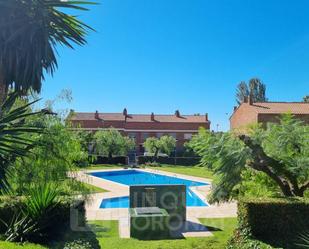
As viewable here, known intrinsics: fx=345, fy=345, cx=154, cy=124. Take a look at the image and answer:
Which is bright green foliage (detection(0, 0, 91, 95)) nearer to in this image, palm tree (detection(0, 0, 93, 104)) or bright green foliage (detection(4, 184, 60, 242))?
palm tree (detection(0, 0, 93, 104))

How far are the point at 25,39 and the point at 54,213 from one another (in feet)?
14.3

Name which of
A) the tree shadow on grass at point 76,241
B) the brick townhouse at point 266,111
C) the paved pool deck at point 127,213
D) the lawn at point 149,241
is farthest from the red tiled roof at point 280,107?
the tree shadow on grass at point 76,241

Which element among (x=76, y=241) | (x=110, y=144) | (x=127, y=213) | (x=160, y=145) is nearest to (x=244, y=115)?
(x=160, y=145)

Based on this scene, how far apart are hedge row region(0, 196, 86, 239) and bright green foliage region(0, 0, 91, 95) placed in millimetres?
3169

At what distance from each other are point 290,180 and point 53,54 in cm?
829

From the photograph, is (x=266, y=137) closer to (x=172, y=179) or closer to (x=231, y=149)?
(x=231, y=149)

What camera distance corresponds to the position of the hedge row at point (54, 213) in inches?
346

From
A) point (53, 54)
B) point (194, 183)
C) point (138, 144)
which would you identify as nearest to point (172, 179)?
point (194, 183)

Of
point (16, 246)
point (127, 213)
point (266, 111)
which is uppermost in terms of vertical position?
point (266, 111)

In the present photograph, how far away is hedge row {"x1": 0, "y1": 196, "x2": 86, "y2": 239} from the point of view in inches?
346

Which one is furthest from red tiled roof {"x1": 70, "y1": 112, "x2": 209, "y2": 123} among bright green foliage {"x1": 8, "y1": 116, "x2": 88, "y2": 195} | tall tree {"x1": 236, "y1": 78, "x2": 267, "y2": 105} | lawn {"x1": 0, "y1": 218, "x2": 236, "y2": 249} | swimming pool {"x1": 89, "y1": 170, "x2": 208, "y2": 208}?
lawn {"x1": 0, "y1": 218, "x2": 236, "y2": 249}

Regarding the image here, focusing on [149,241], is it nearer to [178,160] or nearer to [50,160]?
[50,160]

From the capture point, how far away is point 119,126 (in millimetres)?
66188

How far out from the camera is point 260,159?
10805 millimetres
